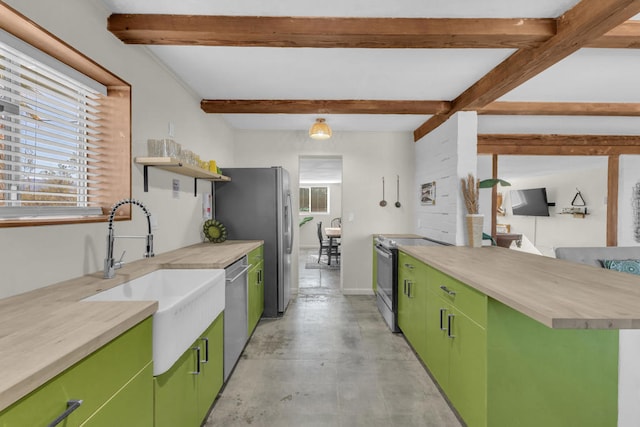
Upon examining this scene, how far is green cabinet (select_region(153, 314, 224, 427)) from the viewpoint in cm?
128

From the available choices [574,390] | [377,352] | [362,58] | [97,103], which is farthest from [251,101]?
[574,390]

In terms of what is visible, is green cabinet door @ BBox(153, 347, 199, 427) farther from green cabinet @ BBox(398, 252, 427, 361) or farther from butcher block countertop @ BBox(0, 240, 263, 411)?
green cabinet @ BBox(398, 252, 427, 361)

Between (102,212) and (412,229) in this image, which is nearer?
(102,212)

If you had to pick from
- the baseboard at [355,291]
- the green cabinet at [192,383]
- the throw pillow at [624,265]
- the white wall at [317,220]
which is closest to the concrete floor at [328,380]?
the green cabinet at [192,383]

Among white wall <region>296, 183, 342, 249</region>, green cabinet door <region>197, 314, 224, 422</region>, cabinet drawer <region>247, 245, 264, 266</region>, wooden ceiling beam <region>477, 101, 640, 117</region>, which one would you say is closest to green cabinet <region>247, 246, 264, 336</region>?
cabinet drawer <region>247, 245, 264, 266</region>

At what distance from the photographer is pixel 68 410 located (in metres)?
0.77

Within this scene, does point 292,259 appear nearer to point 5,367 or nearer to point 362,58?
point 362,58

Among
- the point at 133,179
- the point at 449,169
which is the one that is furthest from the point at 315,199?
the point at 133,179

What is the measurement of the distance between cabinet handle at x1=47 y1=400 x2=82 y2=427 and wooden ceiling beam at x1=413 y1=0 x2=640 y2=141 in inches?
104

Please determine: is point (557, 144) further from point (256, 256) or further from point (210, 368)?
point (210, 368)

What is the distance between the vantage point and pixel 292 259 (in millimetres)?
4457

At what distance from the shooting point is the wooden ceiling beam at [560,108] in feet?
10.6

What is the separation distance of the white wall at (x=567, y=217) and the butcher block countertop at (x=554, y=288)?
4667mm

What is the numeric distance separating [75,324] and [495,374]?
1.72 meters
